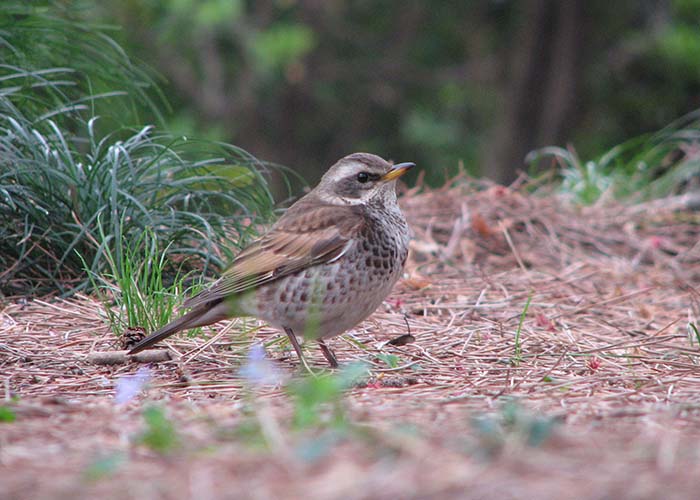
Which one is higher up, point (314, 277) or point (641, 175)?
point (314, 277)

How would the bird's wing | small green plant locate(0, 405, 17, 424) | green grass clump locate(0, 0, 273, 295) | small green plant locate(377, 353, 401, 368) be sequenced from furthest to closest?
green grass clump locate(0, 0, 273, 295)
the bird's wing
small green plant locate(377, 353, 401, 368)
small green plant locate(0, 405, 17, 424)

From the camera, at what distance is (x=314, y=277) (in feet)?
13.5

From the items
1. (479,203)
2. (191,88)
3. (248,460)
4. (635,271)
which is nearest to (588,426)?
(248,460)

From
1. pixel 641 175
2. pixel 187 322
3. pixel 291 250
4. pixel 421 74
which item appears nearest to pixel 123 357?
pixel 187 322

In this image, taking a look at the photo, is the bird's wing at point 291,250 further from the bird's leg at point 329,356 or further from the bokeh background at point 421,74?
the bokeh background at point 421,74

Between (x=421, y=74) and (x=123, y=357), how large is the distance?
494 inches

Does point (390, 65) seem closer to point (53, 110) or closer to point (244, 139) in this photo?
point (244, 139)

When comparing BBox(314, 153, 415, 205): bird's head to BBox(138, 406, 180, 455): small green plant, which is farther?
BBox(314, 153, 415, 205): bird's head

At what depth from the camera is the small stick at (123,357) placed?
400 centimetres

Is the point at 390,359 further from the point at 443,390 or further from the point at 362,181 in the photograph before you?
the point at 362,181

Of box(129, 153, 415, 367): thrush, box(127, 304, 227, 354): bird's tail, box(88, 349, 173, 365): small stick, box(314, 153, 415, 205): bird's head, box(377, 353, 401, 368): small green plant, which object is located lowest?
box(377, 353, 401, 368): small green plant

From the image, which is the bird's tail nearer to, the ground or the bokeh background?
the ground

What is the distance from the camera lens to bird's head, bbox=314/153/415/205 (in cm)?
456

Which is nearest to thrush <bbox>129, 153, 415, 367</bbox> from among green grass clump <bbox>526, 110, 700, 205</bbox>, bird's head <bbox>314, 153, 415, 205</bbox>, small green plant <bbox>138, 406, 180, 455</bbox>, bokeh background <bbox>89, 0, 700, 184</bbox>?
bird's head <bbox>314, 153, 415, 205</bbox>
